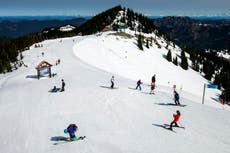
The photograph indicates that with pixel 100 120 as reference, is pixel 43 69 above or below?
above

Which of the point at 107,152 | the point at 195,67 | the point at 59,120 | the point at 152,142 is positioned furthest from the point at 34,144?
the point at 195,67

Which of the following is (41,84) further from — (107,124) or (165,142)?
(165,142)

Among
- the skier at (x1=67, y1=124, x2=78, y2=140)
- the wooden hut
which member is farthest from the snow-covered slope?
the wooden hut

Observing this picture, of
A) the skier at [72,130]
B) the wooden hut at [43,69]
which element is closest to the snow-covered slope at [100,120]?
the skier at [72,130]

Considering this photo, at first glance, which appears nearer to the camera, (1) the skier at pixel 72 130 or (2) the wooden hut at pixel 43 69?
(1) the skier at pixel 72 130

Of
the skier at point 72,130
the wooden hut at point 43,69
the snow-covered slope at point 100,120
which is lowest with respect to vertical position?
the snow-covered slope at point 100,120

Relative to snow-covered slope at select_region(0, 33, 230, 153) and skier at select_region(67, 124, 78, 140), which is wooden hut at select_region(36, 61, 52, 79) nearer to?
snow-covered slope at select_region(0, 33, 230, 153)

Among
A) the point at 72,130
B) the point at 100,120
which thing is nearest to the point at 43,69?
the point at 100,120

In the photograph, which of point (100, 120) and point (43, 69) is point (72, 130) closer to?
point (100, 120)

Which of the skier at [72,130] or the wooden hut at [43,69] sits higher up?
the wooden hut at [43,69]

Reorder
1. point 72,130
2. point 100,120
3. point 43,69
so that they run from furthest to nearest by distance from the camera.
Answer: point 43,69
point 100,120
point 72,130

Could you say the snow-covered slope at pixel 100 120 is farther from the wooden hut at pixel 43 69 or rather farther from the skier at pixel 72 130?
the wooden hut at pixel 43 69

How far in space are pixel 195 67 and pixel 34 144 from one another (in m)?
136

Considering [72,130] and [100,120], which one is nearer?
[72,130]
